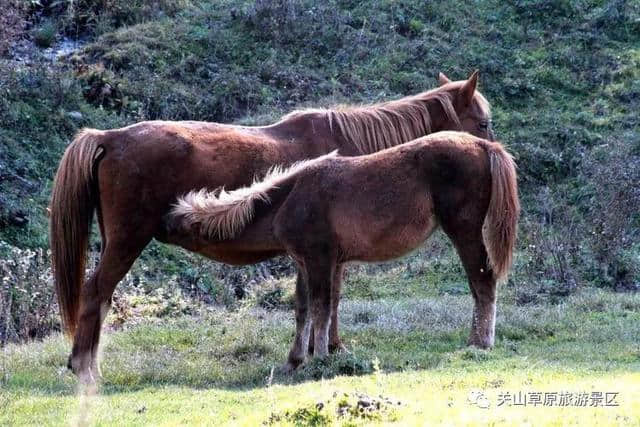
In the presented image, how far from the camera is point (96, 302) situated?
8430 millimetres

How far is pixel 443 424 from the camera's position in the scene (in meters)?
5.26

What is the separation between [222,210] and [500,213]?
2474 mm

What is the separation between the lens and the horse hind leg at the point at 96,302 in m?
8.34

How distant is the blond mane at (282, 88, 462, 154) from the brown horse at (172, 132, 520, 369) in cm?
113

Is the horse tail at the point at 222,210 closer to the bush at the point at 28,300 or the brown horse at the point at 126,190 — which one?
the brown horse at the point at 126,190

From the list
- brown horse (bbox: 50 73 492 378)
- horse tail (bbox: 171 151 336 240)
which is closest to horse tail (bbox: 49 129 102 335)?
brown horse (bbox: 50 73 492 378)

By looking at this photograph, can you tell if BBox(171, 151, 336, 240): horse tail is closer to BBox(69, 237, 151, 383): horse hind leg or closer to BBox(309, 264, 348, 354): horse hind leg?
BBox(69, 237, 151, 383): horse hind leg

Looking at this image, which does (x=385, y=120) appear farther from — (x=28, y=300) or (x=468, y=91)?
(x=28, y=300)

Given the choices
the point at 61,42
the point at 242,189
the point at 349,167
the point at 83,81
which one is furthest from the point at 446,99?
the point at 61,42

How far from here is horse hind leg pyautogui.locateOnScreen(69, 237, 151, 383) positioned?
8344 mm

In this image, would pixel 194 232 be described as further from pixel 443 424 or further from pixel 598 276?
pixel 598 276

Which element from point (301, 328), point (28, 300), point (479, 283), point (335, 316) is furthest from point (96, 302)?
point (479, 283)

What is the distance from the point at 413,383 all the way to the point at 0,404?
3110 mm

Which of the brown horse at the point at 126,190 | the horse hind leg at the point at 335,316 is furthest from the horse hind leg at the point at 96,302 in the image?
the horse hind leg at the point at 335,316
